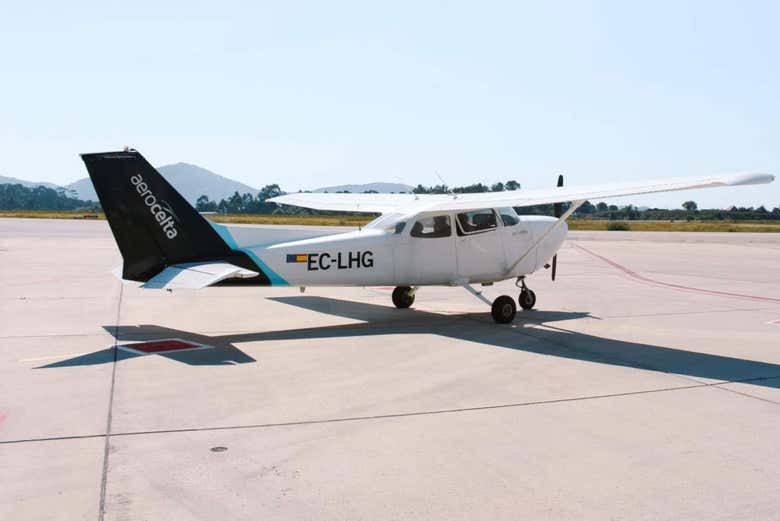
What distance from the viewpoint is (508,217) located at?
13.1m

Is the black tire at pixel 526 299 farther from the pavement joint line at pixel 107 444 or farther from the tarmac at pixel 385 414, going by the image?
Result: the pavement joint line at pixel 107 444

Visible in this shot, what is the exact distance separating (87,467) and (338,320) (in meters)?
7.25

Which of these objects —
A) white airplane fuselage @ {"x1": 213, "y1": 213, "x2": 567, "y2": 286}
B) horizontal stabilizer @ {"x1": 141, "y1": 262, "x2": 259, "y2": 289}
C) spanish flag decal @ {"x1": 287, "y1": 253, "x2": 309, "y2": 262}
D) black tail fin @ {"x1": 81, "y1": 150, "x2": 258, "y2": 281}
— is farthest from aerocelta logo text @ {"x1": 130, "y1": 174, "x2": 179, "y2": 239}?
spanish flag decal @ {"x1": 287, "y1": 253, "x2": 309, "y2": 262}

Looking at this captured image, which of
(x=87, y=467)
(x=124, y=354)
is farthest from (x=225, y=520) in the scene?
(x=124, y=354)

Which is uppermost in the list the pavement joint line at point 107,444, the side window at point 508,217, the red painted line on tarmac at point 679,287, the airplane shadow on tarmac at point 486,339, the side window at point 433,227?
the side window at point 508,217

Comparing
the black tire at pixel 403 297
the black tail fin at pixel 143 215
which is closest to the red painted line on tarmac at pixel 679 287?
the black tire at pixel 403 297

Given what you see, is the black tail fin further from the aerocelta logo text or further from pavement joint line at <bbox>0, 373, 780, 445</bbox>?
pavement joint line at <bbox>0, 373, 780, 445</bbox>

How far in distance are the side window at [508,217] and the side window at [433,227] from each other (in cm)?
114

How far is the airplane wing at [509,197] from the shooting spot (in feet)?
29.7

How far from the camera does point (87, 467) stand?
526 cm

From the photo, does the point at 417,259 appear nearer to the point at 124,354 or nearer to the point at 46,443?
the point at 124,354

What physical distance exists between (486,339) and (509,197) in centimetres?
299

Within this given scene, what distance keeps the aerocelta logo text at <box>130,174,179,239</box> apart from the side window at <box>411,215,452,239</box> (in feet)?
13.5

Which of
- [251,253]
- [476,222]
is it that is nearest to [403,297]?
[476,222]
